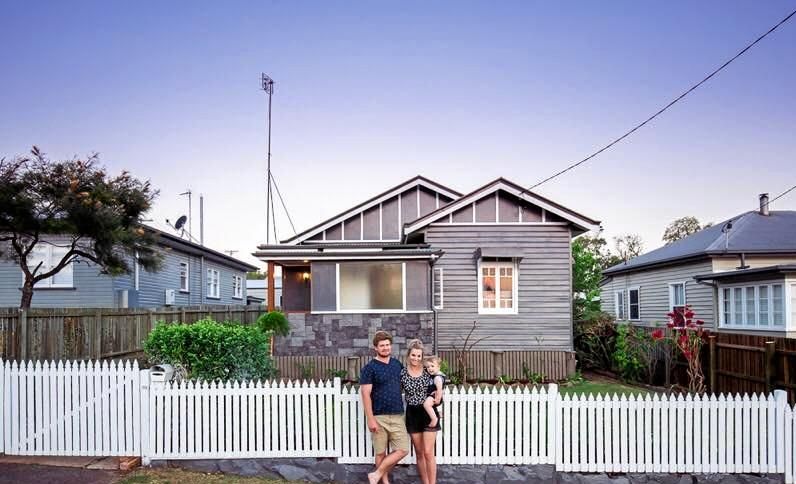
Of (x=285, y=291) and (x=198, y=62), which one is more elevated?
(x=198, y=62)

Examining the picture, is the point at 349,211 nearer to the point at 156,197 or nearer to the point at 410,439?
the point at 156,197

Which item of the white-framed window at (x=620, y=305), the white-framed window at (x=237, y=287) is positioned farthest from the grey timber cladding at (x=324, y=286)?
the white-framed window at (x=237, y=287)

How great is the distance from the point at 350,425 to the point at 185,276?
22.5 metres

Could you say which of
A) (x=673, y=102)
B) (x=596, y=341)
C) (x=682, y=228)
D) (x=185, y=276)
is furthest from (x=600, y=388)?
(x=682, y=228)

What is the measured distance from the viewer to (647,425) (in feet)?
24.6

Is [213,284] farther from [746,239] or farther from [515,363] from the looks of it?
[746,239]

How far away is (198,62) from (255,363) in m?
10.3

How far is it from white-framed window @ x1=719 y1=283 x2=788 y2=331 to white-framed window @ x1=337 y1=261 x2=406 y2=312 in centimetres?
988

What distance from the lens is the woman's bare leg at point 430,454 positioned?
689cm

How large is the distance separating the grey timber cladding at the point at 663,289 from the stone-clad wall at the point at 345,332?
8752 mm

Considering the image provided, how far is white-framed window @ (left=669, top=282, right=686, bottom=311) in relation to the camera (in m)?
22.3

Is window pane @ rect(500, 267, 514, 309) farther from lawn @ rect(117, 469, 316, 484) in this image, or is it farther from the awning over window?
lawn @ rect(117, 469, 316, 484)

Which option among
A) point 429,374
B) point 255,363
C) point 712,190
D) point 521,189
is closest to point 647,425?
point 429,374

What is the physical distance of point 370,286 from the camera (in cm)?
1596
